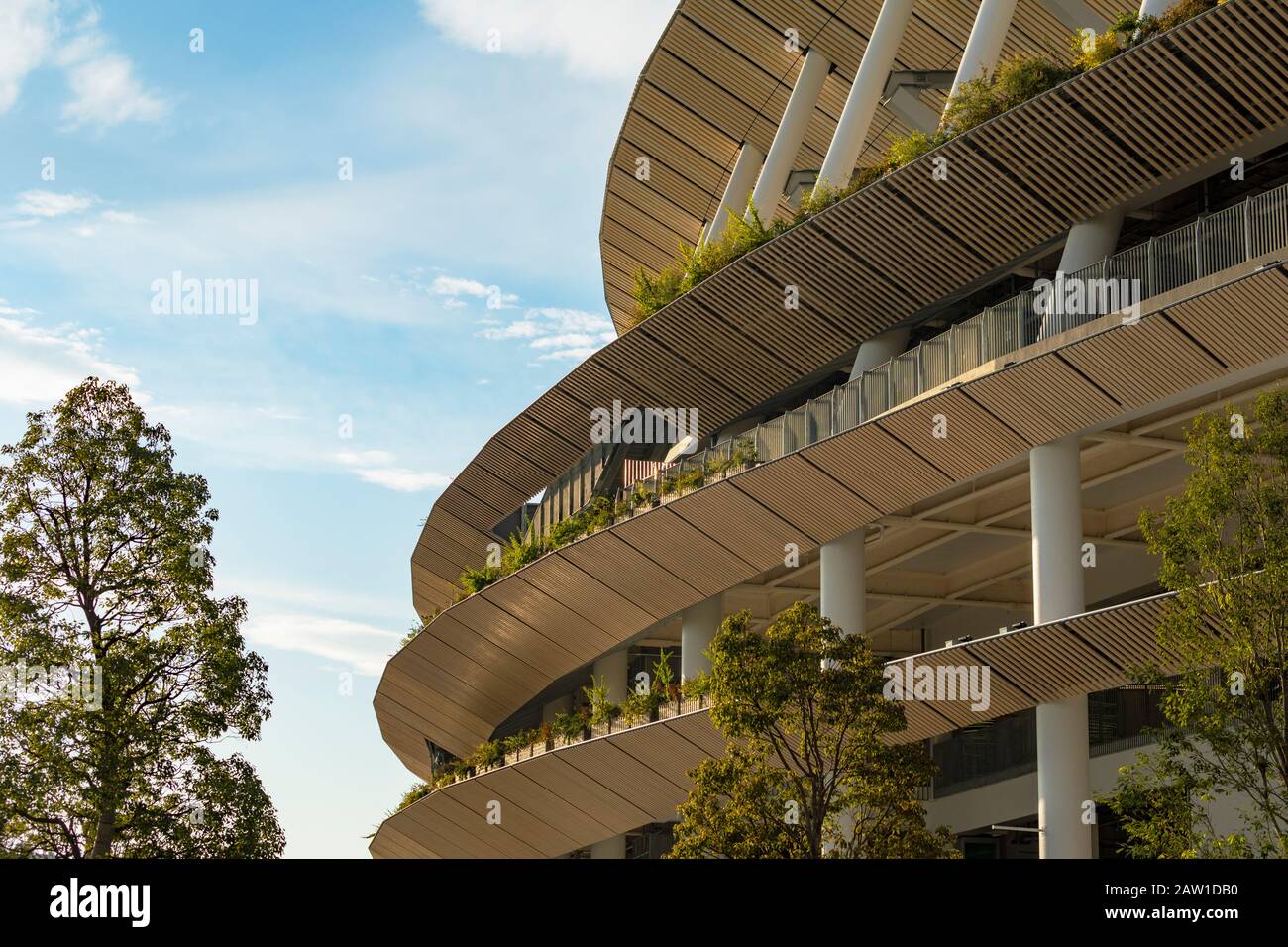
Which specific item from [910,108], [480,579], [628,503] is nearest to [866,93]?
[910,108]

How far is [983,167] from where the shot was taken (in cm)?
2197

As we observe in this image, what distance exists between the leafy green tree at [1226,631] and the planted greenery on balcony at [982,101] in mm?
6681

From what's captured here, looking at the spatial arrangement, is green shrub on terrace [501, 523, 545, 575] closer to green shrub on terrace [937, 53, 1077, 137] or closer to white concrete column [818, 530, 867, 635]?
white concrete column [818, 530, 867, 635]

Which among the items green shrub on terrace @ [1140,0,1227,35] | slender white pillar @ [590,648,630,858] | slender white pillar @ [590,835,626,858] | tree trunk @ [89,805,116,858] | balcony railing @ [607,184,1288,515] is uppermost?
green shrub on terrace @ [1140,0,1227,35]

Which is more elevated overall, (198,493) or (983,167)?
(983,167)

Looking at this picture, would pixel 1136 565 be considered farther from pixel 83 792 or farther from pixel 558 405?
pixel 83 792

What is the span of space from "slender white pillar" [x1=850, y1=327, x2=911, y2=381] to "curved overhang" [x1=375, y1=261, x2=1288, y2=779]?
2758mm

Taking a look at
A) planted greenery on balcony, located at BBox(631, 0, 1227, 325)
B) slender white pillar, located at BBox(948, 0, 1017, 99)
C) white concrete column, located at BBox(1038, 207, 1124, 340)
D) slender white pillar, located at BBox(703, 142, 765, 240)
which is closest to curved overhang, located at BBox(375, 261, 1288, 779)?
white concrete column, located at BBox(1038, 207, 1124, 340)

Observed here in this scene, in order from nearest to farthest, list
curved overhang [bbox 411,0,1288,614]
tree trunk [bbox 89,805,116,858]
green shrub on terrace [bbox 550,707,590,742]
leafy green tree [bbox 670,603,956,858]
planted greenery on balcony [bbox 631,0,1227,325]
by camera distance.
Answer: leafy green tree [bbox 670,603,956,858] < tree trunk [bbox 89,805,116,858] < curved overhang [bbox 411,0,1288,614] < planted greenery on balcony [bbox 631,0,1227,325] < green shrub on terrace [bbox 550,707,590,742]

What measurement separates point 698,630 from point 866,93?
10768 millimetres

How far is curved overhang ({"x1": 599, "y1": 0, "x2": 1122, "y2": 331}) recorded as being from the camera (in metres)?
30.6

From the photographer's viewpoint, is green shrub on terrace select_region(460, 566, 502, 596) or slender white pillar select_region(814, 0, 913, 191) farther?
green shrub on terrace select_region(460, 566, 502, 596)
